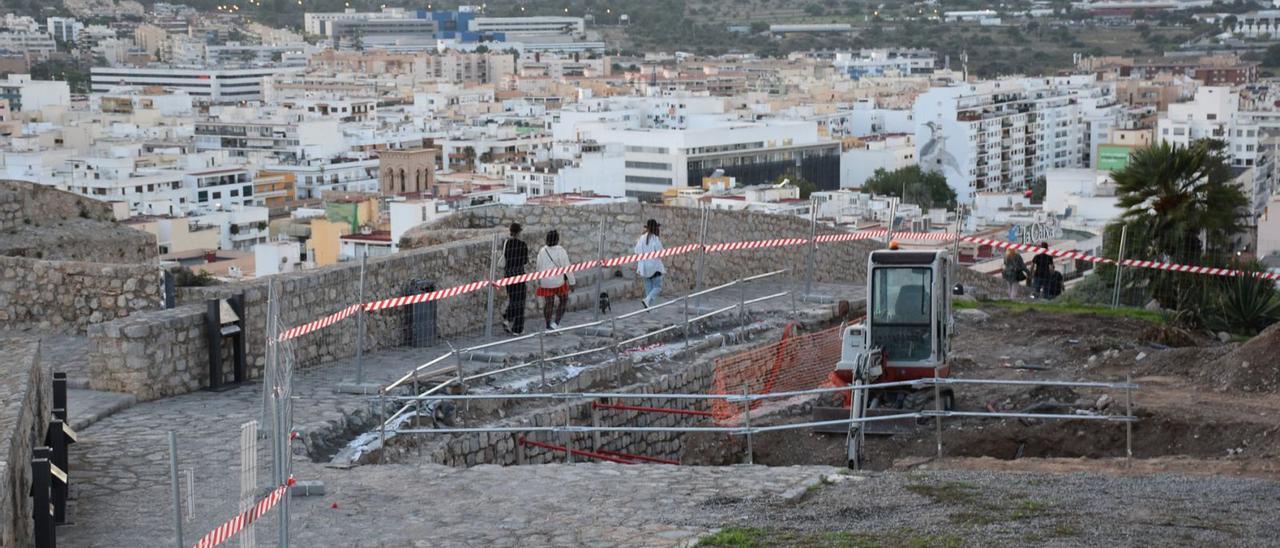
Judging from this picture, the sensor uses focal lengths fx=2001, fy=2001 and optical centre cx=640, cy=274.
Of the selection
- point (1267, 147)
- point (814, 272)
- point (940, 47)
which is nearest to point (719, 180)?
point (1267, 147)

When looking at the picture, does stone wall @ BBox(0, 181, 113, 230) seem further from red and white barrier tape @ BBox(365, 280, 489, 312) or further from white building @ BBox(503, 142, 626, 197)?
white building @ BBox(503, 142, 626, 197)

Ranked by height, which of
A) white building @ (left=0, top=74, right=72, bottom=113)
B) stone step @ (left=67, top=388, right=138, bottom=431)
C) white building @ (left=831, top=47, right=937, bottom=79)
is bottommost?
stone step @ (left=67, top=388, right=138, bottom=431)

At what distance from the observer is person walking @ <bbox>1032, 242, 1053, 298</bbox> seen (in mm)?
17875

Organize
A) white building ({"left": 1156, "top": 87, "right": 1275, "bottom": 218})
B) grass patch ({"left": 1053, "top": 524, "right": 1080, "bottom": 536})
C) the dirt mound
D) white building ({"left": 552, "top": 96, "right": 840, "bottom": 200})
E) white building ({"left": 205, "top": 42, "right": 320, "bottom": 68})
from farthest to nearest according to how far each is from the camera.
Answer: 1. white building ({"left": 205, "top": 42, "right": 320, "bottom": 68})
2. white building ({"left": 1156, "top": 87, "right": 1275, "bottom": 218})
3. white building ({"left": 552, "top": 96, "right": 840, "bottom": 200})
4. the dirt mound
5. grass patch ({"left": 1053, "top": 524, "right": 1080, "bottom": 536})

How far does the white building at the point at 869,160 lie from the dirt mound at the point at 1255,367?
304ft

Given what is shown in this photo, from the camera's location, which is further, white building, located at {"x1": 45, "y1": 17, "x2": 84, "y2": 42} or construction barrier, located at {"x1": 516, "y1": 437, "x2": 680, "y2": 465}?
white building, located at {"x1": 45, "y1": 17, "x2": 84, "y2": 42}

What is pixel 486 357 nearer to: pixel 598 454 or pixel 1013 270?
pixel 598 454

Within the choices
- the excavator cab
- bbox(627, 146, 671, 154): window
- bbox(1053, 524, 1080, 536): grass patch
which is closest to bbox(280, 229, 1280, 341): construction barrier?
the excavator cab

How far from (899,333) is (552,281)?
2.79 m

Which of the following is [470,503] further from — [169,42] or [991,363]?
[169,42]

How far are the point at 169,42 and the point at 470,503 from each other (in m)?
185

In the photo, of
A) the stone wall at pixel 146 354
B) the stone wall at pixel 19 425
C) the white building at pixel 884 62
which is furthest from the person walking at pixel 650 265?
the white building at pixel 884 62

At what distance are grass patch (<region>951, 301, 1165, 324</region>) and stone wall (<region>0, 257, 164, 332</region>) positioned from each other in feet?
22.2

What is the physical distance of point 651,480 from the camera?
347 inches
